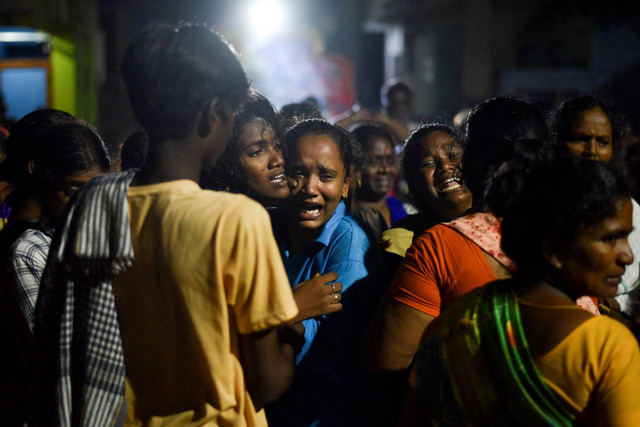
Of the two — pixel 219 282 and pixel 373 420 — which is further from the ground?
pixel 219 282

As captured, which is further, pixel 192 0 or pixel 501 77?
pixel 192 0

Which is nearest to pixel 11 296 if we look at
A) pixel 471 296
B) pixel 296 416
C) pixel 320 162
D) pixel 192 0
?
pixel 296 416

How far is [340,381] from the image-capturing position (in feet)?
8.51

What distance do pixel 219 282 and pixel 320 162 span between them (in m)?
1.44

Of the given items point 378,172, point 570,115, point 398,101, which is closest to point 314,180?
point 570,115

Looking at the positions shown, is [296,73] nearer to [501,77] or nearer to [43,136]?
[501,77]

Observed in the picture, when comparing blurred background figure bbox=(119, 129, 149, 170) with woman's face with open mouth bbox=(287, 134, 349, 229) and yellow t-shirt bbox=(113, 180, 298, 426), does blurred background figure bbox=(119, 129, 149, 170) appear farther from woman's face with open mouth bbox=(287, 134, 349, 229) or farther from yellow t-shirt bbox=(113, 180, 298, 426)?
yellow t-shirt bbox=(113, 180, 298, 426)

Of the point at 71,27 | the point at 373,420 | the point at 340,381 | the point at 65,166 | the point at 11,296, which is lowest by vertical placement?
the point at 373,420

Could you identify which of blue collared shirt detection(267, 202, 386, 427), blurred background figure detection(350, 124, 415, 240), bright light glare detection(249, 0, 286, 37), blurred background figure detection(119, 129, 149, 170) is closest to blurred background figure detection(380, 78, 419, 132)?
blurred background figure detection(350, 124, 415, 240)

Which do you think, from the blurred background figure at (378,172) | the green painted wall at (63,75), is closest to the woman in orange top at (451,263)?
the blurred background figure at (378,172)

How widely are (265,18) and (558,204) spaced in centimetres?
1994

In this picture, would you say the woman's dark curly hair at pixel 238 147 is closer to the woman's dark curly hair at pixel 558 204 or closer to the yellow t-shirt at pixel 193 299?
the yellow t-shirt at pixel 193 299

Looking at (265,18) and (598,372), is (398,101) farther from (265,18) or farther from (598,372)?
(265,18)

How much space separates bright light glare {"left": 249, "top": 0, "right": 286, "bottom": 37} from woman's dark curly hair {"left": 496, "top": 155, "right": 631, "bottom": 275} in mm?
19082
